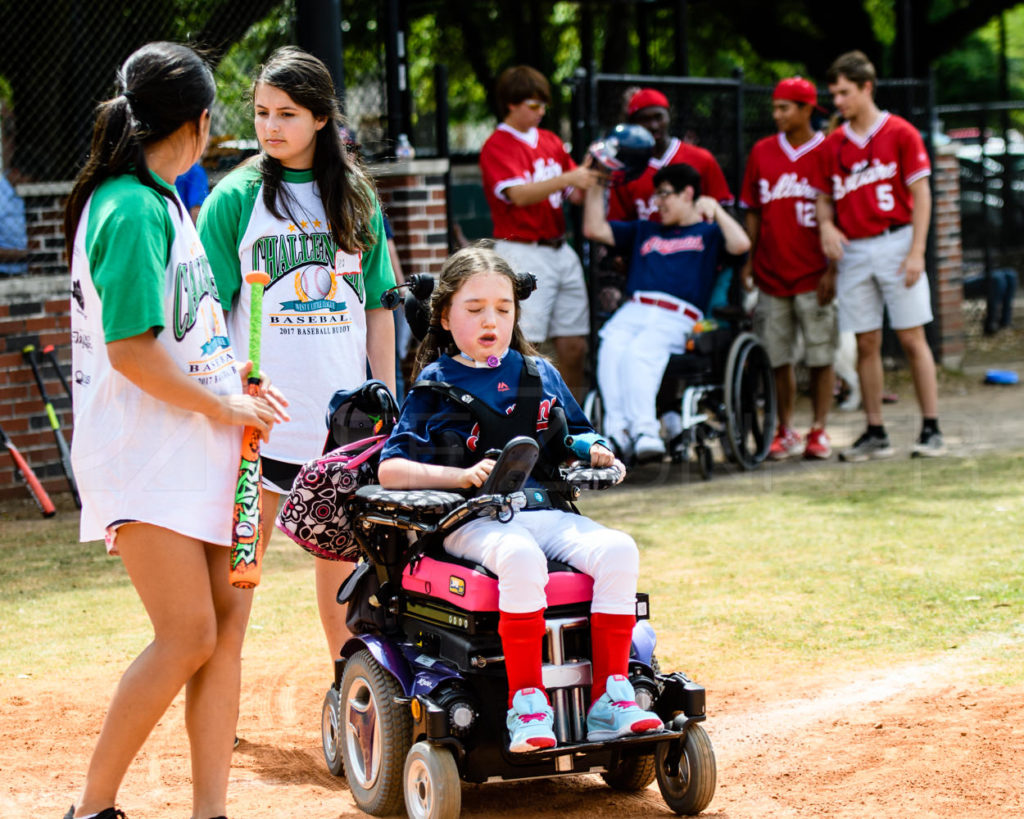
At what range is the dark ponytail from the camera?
10.9ft

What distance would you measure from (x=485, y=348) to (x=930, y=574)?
10.3 feet

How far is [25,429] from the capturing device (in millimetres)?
8891

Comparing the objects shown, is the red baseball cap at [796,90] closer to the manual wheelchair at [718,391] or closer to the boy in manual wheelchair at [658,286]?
the boy in manual wheelchair at [658,286]

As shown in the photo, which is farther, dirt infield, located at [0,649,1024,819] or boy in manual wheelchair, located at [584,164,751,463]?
boy in manual wheelchair, located at [584,164,751,463]

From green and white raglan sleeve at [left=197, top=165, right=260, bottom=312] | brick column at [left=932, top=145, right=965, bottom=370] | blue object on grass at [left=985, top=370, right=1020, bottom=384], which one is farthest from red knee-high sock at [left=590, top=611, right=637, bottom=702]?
brick column at [left=932, top=145, right=965, bottom=370]

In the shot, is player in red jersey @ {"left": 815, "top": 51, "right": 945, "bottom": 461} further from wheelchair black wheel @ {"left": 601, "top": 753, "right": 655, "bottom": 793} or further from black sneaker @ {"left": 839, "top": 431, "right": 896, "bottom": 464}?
wheelchair black wheel @ {"left": 601, "top": 753, "right": 655, "bottom": 793}

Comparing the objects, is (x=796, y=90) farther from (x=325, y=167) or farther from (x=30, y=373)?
(x=325, y=167)

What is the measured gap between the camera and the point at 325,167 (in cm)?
441

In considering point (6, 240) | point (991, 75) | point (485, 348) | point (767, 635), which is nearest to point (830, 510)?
point (767, 635)

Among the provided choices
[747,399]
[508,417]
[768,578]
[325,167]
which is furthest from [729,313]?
[508,417]

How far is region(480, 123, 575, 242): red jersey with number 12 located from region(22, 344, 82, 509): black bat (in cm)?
302

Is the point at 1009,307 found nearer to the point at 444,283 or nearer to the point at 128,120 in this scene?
the point at 444,283

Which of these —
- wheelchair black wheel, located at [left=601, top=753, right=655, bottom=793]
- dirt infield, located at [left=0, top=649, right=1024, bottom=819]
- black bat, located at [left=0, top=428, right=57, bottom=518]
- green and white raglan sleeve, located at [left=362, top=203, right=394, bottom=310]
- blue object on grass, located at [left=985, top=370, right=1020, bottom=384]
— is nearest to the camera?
dirt infield, located at [left=0, top=649, right=1024, bottom=819]

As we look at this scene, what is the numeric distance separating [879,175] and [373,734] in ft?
21.5
